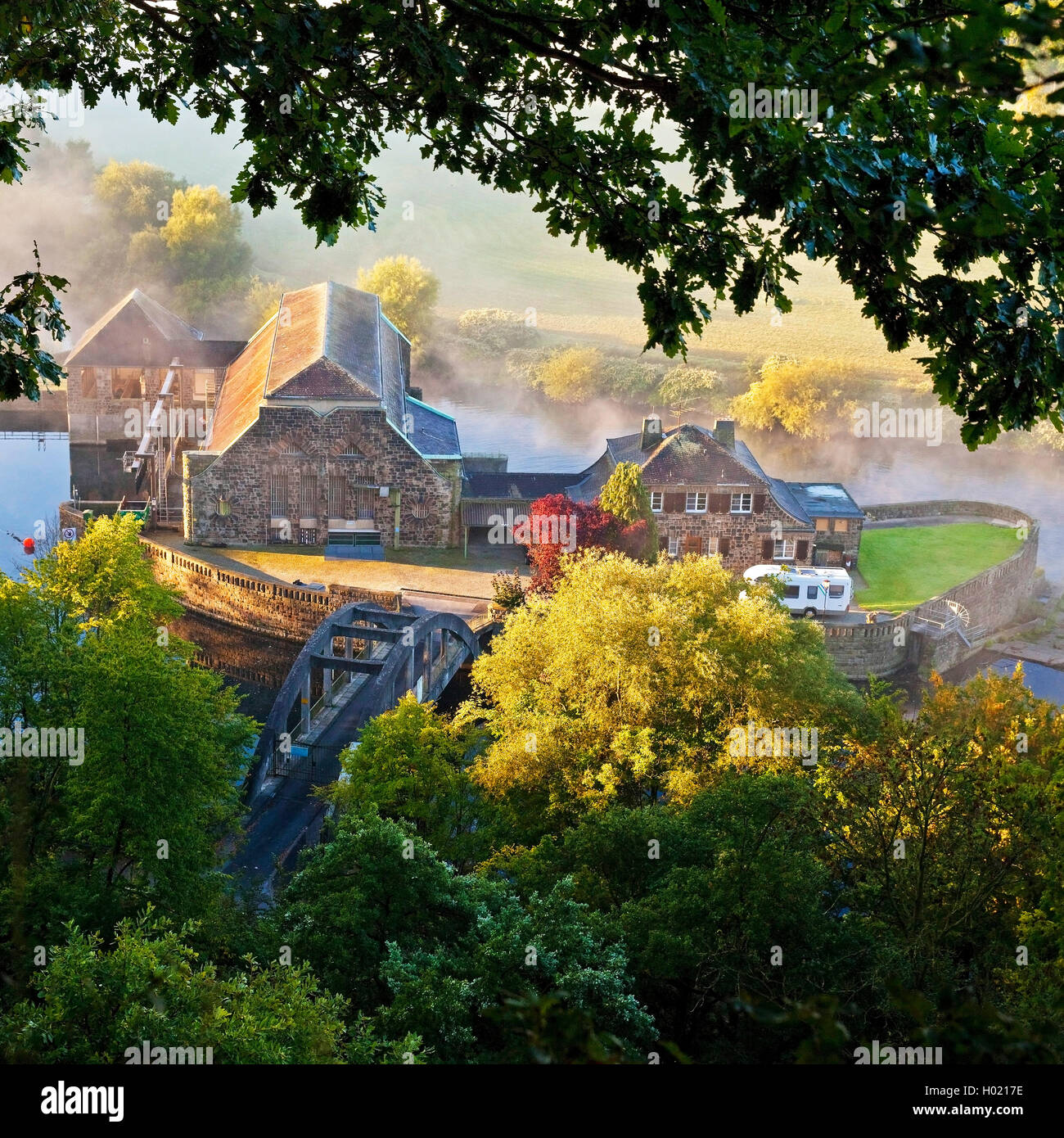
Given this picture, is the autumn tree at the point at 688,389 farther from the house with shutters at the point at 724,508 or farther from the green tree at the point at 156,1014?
the green tree at the point at 156,1014

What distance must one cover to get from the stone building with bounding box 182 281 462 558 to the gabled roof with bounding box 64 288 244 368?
47.4 ft

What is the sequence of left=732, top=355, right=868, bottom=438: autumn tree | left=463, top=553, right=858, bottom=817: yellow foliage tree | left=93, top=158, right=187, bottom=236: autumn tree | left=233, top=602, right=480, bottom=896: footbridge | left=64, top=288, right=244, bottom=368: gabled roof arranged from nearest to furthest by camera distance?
1. left=463, top=553, right=858, bottom=817: yellow foliage tree
2. left=233, top=602, right=480, bottom=896: footbridge
3. left=64, top=288, right=244, bottom=368: gabled roof
4. left=732, top=355, right=868, bottom=438: autumn tree
5. left=93, top=158, right=187, bottom=236: autumn tree

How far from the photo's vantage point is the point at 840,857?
20.9 metres

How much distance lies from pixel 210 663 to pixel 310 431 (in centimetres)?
1238

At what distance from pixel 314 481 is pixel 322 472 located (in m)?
0.53

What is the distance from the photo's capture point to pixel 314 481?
56500mm

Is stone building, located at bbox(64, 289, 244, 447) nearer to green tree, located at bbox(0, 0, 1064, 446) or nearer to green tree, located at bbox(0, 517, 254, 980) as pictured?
green tree, located at bbox(0, 517, 254, 980)

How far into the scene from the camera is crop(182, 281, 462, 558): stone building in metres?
55.5

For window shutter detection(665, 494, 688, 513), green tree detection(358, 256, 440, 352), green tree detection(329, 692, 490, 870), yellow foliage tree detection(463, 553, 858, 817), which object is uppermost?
green tree detection(358, 256, 440, 352)

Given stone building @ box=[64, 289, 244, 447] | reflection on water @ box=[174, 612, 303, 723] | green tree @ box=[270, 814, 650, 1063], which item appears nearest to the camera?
green tree @ box=[270, 814, 650, 1063]

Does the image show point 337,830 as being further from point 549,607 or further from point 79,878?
point 549,607

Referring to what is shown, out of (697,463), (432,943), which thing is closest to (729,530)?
(697,463)

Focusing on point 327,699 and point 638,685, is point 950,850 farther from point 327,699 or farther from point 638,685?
point 327,699

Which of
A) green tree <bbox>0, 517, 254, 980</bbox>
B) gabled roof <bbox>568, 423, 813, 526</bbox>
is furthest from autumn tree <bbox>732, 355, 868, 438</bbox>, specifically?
green tree <bbox>0, 517, 254, 980</bbox>
